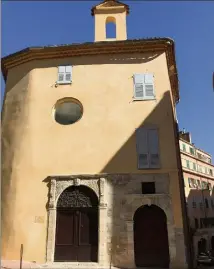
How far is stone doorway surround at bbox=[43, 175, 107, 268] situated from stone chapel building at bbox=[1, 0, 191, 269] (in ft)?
0.13

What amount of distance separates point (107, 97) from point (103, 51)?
2.43m

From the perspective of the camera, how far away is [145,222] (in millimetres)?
12211

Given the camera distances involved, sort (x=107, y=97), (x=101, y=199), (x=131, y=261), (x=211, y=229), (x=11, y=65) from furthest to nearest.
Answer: (x=211, y=229) → (x=11, y=65) → (x=107, y=97) → (x=101, y=199) → (x=131, y=261)

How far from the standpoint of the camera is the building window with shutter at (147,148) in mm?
12773

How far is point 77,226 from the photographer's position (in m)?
12.3

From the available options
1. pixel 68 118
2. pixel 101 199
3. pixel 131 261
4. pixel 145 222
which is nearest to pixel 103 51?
pixel 68 118

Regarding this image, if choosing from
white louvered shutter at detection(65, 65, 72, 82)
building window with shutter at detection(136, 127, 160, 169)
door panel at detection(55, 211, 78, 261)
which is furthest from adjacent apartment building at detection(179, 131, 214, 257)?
white louvered shutter at detection(65, 65, 72, 82)

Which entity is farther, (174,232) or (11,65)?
(11,65)

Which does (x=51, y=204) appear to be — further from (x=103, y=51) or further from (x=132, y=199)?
(x=103, y=51)

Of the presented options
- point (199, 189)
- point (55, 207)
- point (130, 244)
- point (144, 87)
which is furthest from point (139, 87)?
point (199, 189)

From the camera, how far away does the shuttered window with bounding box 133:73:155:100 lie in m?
13.9

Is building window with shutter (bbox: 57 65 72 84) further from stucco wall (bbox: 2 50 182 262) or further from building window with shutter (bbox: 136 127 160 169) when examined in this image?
building window with shutter (bbox: 136 127 160 169)

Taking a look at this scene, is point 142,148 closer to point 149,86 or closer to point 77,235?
point 149,86

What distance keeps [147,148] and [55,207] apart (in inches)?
182
